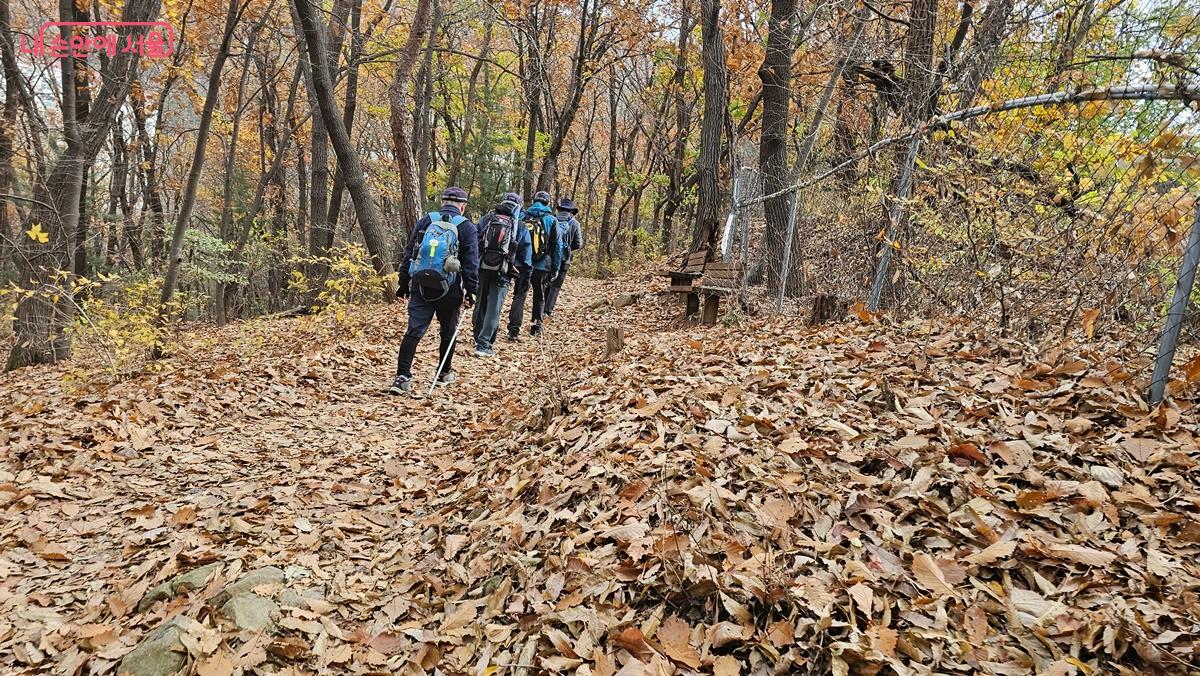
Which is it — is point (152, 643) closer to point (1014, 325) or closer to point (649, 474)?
point (649, 474)

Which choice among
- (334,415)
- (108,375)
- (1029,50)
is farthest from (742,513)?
(108,375)

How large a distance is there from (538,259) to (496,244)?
4.72 ft

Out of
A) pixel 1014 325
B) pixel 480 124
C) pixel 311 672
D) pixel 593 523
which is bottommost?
pixel 311 672

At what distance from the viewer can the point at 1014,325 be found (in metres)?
4.57

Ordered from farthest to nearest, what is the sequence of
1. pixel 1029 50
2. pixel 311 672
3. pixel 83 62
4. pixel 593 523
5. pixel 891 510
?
pixel 83 62
pixel 1029 50
pixel 593 523
pixel 891 510
pixel 311 672

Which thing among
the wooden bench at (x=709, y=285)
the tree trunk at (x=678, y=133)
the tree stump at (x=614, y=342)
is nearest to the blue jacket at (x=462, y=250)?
the tree stump at (x=614, y=342)

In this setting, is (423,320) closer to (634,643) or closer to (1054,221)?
(634,643)

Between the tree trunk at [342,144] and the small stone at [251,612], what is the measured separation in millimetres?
7949

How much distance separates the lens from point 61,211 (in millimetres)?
8219

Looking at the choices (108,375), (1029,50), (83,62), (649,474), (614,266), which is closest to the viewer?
(649,474)

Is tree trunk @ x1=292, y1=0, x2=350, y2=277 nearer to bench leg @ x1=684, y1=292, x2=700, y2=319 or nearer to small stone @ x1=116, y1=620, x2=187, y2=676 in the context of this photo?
bench leg @ x1=684, y1=292, x2=700, y2=319

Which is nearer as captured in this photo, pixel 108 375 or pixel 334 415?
pixel 334 415

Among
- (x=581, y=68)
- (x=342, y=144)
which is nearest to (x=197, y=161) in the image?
(x=342, y=144)

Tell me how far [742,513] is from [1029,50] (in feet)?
19.0
